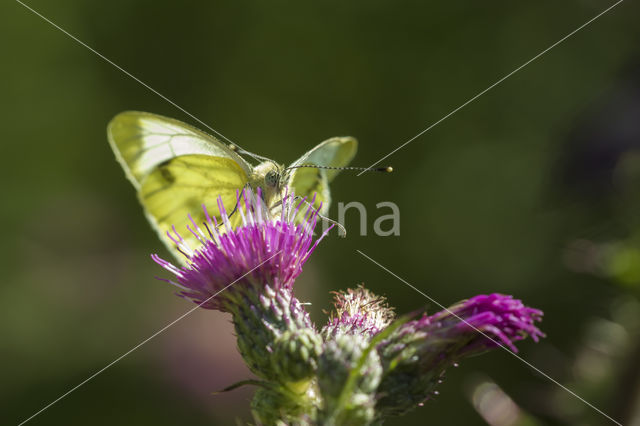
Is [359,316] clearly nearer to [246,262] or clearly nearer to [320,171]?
[246,262]

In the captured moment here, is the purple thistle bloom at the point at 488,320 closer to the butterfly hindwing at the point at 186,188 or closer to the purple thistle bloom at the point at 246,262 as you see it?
the purple thistle bloom at the point at 246,262

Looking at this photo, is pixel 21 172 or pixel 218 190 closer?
pixel 218 190

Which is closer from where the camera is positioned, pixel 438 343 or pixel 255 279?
pixel 438 343

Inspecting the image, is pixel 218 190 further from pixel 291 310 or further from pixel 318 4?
pixel 318 4

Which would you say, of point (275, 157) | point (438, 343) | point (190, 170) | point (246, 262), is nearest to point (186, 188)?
point (190, 170)

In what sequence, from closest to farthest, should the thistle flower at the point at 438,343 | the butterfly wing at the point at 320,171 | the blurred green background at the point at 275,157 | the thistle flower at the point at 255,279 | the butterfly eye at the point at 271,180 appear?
the thistle flower at the point at 438,343 → the thistle flower at the point at 255,279 → the butterfly eye at the point at 271,180 → the butterfly wing at the point at 320,171 → the blurred green background at the point at 275,157

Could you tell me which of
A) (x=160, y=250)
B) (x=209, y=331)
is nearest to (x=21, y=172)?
(x=160, y=250)

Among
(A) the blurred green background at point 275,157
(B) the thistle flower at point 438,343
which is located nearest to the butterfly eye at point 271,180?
(B) the thistle flower at point 438,343
